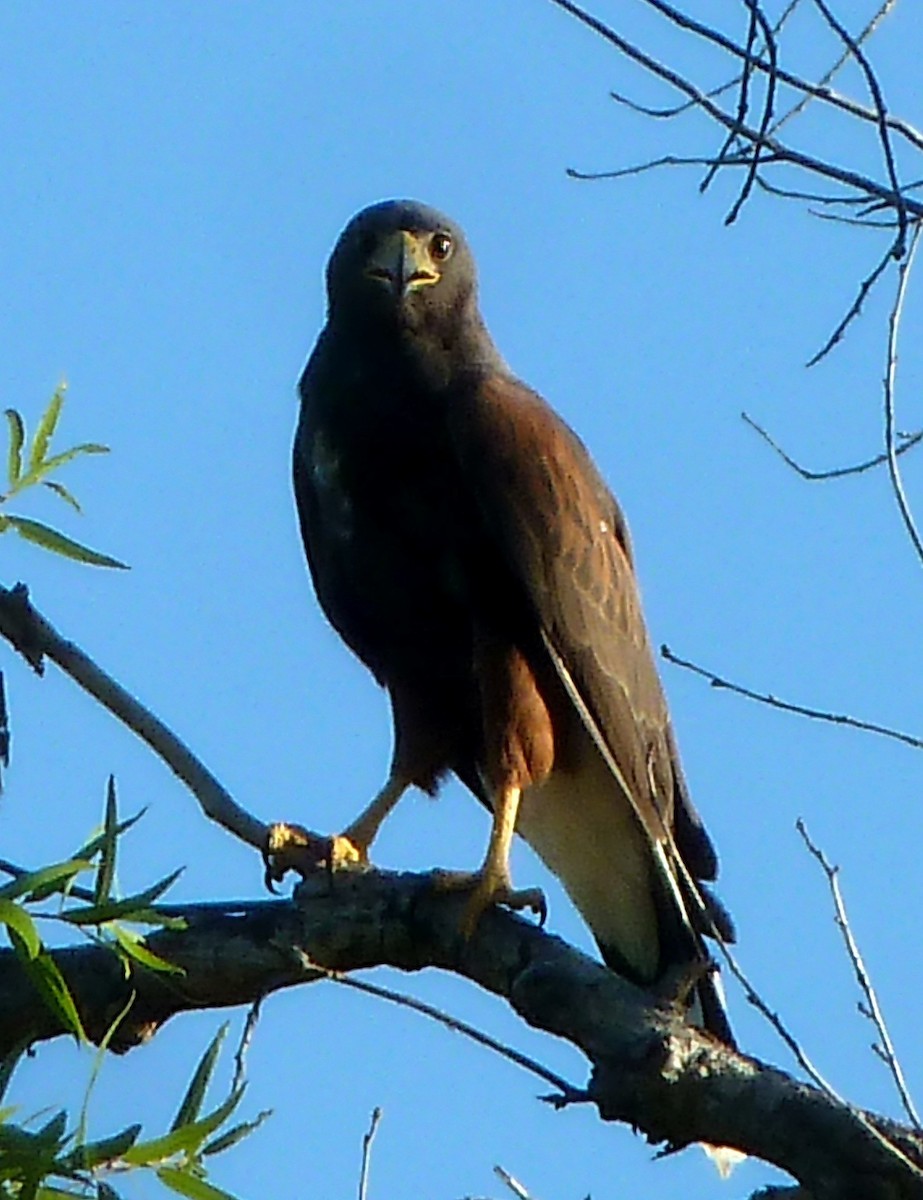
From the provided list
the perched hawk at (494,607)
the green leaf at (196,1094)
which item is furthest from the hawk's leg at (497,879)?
the green leaf at (196,1094)

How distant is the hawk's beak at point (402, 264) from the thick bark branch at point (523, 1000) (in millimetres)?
1670

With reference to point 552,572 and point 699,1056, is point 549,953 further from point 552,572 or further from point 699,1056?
point 552,572

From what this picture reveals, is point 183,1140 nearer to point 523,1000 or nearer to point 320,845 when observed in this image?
point 523,1000

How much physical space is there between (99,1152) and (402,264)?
277 centimetres

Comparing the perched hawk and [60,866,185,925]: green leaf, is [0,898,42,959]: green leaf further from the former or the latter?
the perched hawk

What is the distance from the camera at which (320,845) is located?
3.96 m

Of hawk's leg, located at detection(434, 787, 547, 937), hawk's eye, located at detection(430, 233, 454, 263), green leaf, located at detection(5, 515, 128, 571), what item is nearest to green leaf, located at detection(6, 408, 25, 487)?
green leaf, located at detection(5, 515, 128, 571)

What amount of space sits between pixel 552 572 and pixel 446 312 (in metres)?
0.72

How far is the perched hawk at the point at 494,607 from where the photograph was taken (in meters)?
4.17

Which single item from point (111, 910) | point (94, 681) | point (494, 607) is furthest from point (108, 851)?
point (494, 607)

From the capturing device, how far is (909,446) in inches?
128

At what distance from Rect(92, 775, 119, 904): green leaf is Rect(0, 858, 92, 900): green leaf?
10 centimetres

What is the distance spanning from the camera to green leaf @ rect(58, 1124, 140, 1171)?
2092mm

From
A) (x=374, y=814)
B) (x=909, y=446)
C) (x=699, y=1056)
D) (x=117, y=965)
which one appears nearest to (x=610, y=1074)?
(x=699, y=1056)
